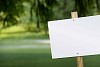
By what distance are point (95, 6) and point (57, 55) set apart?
3723 mm

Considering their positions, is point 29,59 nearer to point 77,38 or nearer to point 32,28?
point 32,28

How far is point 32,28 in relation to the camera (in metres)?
9.08

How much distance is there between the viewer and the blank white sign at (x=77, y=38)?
6.25 ft

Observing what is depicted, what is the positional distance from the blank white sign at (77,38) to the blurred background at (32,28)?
3.12 m

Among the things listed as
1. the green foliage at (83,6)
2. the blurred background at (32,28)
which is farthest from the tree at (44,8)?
the green foliage at (83,6)

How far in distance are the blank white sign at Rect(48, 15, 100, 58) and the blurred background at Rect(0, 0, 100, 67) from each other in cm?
312

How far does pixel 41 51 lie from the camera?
9180 millimetres

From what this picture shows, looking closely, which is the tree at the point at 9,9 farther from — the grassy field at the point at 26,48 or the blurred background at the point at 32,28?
the grassy field at the point at 26,48

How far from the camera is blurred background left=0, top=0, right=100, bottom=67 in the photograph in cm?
542

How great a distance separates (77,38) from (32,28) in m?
7.20

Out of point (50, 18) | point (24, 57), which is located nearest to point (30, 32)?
point (24, 57)

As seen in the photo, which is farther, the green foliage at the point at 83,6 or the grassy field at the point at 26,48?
the grassy field at the point at 26,48

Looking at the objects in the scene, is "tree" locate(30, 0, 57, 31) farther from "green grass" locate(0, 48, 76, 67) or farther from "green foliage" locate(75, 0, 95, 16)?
"green grass" locate(0, 48, 76, 67)

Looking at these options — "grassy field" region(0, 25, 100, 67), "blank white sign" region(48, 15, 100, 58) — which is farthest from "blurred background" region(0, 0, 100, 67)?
"blank white sign" region(48, 15, 100, 58)
